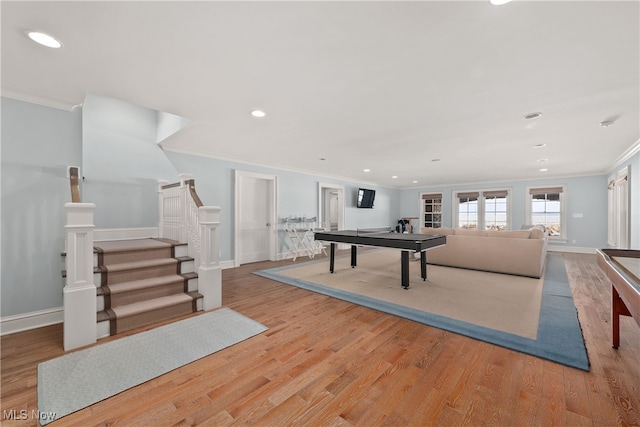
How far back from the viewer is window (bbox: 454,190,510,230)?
344 inches

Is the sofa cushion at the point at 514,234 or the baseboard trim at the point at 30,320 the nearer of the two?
the baseboard trim at the point at 30,320

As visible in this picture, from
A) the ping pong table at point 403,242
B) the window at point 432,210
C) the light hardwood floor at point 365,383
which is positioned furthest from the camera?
the window at point 432,210

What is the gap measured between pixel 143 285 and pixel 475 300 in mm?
3908

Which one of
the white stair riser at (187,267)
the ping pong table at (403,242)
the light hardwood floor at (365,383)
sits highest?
the ping pong table at (403,242)

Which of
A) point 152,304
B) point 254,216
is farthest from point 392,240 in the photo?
point 254,216

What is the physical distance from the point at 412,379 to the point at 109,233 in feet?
14.6

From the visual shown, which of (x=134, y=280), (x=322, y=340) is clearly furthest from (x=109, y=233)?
(x=322, y=340)

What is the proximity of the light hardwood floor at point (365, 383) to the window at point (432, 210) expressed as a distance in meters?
7.92

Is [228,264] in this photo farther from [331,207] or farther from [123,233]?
[331,207]

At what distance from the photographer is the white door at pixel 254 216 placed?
561 centimetres

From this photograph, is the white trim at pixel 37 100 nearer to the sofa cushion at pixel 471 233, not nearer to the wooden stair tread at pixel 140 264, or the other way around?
the wooden stair tread at pixel 140 264

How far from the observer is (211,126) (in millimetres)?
3574
